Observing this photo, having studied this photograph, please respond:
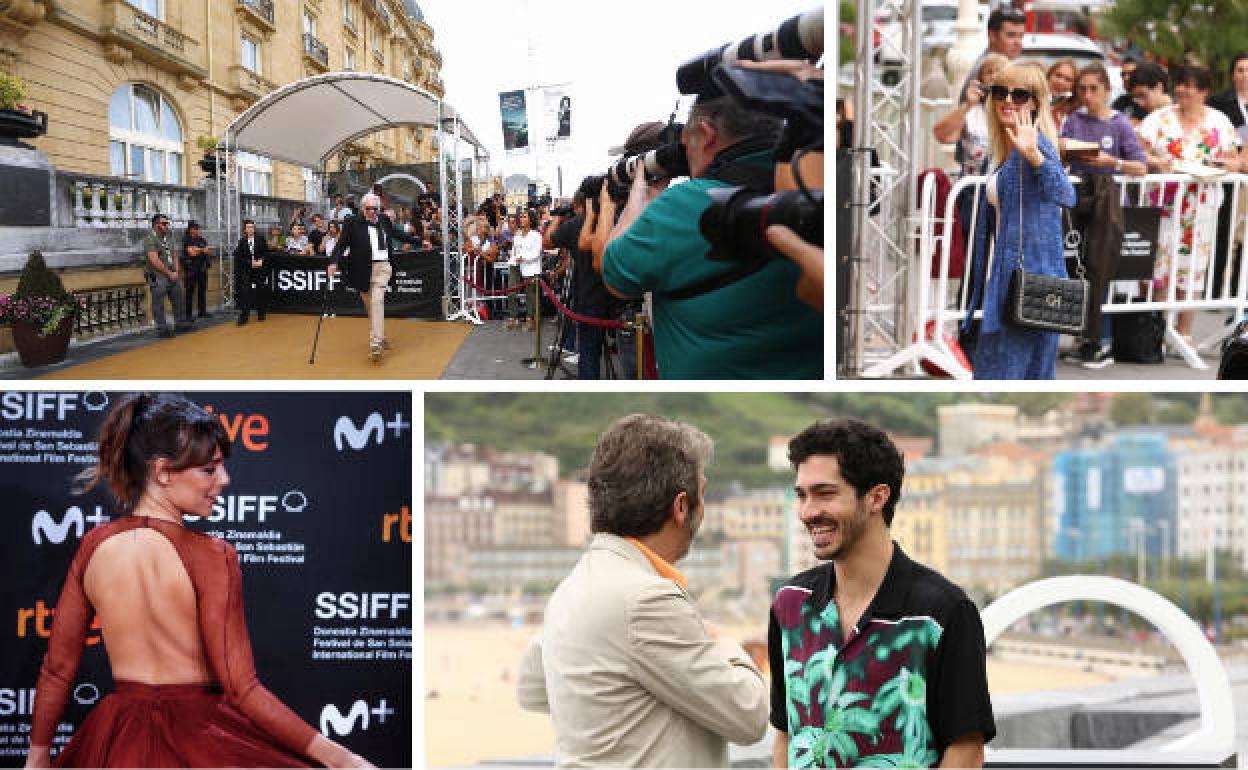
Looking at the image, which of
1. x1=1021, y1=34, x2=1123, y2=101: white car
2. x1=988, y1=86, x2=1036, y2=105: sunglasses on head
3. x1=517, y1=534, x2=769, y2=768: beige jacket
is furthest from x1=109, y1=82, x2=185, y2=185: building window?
x1=1021, y1=34, x2=1123, y2=101: white car

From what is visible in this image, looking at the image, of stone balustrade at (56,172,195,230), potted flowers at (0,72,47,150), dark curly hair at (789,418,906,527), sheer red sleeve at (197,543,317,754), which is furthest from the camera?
sheer red sleeve at (197,543,317,754)

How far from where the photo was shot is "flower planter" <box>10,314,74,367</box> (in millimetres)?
2502

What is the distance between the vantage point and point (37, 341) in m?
2.52

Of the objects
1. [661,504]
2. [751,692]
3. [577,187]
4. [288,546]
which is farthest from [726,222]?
[288,546]

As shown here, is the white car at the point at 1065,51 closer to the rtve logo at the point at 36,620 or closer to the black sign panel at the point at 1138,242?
the black sign panel at the point at 1138,242

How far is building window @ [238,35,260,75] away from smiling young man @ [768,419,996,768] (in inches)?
55.5

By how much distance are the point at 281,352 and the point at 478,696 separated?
1.07 meters

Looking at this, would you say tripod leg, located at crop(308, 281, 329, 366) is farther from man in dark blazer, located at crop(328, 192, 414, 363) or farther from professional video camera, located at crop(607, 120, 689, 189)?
professional video camera, located at crop(607, 120, 689, 189)

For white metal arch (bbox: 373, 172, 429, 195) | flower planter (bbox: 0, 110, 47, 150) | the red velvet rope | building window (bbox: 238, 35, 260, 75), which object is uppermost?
building window (bbox: 238, 35, 260, 75)

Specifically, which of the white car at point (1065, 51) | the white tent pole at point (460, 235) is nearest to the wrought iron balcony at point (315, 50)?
the white tent pole at point (460, 235)

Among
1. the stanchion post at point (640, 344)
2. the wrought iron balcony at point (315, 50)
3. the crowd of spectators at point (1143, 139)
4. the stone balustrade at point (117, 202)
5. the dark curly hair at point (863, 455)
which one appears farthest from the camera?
the crowd of spectators at point (1143, 139)

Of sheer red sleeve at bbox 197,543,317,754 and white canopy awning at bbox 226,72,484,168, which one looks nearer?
white canopy awning at bbox 226,72,484,168

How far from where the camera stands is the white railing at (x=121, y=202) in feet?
8.32

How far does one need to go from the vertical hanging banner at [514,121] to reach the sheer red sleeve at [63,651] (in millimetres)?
1429
